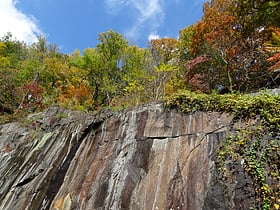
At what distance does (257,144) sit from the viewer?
233 inches

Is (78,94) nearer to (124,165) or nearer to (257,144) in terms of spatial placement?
(124,165)

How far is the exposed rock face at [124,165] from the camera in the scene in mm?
5902

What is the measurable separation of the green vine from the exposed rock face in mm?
231

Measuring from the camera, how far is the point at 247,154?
5.82m

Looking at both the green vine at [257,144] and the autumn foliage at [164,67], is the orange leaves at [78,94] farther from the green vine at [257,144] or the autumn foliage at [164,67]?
the green vine at [257,144]

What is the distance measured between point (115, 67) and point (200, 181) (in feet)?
43.4

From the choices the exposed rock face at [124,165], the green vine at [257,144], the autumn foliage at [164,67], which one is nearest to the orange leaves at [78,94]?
the autumn foliage at [164,67]

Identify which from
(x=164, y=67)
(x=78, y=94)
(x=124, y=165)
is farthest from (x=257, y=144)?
(x=78, y=94)

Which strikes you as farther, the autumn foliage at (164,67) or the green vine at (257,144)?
the autumn foliage at (164,67)

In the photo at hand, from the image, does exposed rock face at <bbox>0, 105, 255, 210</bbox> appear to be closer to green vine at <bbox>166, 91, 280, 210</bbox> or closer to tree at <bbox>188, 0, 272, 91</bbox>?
green vine at <bbox>166, 91, 280, 210</bbox>

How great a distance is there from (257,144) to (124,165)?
3.15 meters

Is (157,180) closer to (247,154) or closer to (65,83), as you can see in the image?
(247,154)

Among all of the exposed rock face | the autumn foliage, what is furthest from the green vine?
the autumn foliage

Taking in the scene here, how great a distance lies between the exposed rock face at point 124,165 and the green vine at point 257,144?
0.23 metres
